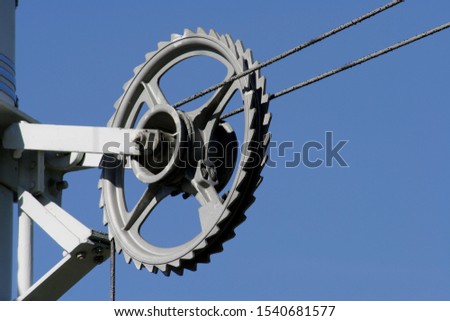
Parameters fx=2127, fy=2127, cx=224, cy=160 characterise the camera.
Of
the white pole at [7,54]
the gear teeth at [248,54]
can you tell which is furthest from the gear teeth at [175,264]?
the white pole at [7,54]

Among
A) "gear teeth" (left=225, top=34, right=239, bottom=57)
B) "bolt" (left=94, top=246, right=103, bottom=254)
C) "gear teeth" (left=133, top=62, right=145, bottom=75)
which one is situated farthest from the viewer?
"gear teeth" (left=133, top=62, right=145, bottom=75)

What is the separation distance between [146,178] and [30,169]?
5.85ft

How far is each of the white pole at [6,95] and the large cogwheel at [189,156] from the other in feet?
3.95

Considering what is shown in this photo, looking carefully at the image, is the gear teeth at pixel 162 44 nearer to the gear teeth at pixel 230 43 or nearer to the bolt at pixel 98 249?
the gear teeth at pixel 230 43

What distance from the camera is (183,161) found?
25422 millimetres

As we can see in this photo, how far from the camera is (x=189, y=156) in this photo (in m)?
25.4

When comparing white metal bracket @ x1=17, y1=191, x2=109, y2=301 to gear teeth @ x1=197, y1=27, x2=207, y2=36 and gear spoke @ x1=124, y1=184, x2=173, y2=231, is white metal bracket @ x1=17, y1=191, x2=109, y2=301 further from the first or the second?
gear teeth @ x1=197, y1=27, x2=207, y2=36

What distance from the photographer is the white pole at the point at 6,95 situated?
26016mm

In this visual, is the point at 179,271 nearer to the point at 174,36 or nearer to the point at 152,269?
the point at 152,269

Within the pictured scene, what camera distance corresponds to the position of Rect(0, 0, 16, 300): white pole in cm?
2602

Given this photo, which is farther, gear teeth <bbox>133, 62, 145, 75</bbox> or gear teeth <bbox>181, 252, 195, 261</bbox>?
gear teeth <bbox>133, 62, 145, 75</bbox>

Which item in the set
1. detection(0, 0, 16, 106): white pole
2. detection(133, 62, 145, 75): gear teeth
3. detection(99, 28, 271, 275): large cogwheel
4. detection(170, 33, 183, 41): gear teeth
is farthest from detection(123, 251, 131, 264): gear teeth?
detection(170, 33, 183, 41): gear teeth

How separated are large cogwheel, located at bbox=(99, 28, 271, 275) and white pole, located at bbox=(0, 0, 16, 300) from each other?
3.95ft
